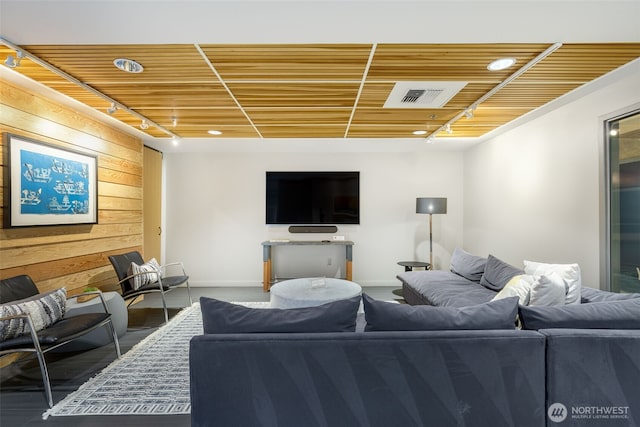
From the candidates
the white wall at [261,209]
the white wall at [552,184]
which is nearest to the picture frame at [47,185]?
the white wall at [261,209]

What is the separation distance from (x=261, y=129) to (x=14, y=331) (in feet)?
9.68

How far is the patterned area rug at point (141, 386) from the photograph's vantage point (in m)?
1.92

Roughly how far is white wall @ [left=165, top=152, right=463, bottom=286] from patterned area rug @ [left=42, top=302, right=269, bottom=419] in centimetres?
234

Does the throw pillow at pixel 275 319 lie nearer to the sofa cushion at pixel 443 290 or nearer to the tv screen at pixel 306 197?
the sofa cushion at pixel 443 290

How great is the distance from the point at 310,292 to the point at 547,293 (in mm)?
1986

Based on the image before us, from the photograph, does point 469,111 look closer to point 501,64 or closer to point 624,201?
point 501,64

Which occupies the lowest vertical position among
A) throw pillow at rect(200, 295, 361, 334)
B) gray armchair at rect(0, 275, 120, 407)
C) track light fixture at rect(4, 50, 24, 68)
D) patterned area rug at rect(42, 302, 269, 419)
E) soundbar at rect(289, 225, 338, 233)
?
patterned area rug at rect(42, 302, 269, 419)

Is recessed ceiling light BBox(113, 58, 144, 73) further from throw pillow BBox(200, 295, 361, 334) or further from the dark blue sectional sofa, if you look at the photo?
the dark blue sectional sofa

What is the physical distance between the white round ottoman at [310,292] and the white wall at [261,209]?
183 cm

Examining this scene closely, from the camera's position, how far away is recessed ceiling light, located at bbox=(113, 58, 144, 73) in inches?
83.4

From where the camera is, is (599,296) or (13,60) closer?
(13,60)

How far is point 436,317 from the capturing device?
4.97 ft

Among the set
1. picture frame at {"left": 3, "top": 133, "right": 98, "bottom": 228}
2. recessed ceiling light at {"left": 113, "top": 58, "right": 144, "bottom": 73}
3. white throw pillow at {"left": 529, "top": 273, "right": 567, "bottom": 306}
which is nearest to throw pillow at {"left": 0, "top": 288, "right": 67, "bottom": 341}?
picture frame at {"left": 3, "top": 133, "right": 98, "bottom": 228}

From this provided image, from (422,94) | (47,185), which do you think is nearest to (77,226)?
(47,185)
